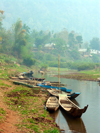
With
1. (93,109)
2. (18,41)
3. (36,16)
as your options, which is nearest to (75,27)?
(36,16)

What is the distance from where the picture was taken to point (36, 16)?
197375mm

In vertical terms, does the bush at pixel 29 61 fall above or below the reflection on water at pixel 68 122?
above

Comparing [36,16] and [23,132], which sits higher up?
[36,16]

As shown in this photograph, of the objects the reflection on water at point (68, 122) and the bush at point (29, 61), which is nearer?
the reflection on water at point (68, 122)

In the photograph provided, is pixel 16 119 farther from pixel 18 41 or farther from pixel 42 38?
pixel 42 38

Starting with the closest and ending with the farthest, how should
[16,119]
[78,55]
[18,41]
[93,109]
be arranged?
[16,119], [93,109], [18,41], [78,55]

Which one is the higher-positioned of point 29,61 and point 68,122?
point 29,61

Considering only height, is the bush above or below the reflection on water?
above

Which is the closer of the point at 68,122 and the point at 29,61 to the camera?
the point at 68,122

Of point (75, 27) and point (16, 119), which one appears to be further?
point (75, 27)

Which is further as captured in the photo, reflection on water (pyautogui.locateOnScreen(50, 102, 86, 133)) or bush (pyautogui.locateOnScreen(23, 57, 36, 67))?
bush (pyautogui.locateOnScreen(23, 57, 36, 67))

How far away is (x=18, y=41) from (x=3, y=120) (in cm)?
4400

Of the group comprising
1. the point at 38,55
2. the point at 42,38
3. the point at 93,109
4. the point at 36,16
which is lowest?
the point at 93,109

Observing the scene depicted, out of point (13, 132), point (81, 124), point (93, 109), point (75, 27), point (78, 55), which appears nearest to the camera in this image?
point (13, 132)
